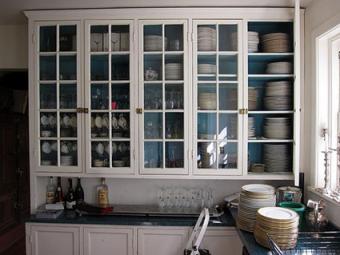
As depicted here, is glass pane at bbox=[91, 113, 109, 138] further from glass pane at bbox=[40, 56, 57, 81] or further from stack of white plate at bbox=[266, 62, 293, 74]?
stack of white plate at bbox=[266, 62, 293, 74]

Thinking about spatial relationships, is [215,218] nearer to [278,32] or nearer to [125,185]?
[125,185]

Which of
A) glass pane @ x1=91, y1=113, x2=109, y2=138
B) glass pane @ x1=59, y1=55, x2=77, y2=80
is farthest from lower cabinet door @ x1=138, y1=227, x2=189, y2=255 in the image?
glass pane @ x1=59, y1=55, x2=77, y2=80

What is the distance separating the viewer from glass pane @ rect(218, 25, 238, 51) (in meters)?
2.20

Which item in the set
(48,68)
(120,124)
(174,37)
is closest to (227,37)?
(174,37)

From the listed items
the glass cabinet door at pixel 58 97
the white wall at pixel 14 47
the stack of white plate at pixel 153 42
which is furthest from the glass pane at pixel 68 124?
the stack of white plate at pixel 153 42

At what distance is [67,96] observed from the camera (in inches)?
90.3

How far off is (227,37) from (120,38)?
0.82 m

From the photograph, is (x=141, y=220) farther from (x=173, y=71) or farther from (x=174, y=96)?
(x=173, y=71)

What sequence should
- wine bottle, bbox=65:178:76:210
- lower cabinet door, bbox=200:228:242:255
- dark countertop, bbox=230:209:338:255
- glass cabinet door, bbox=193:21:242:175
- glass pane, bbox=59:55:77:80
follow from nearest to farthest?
dark countertop, bbox=230:209:338:255 → lower cabinet door, bbox=200:228:242:255 → glass cabinet door, bbox=193:21:242:175 → glass pane, bbox=59:55:77:80 → wine bottle, bbox=65:178:76:210

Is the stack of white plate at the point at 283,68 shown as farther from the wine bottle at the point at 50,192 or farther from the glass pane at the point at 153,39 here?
the wine bottle at the point at 50,192

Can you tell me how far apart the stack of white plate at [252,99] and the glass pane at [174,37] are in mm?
624

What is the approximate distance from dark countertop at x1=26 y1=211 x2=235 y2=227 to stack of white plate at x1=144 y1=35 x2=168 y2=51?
129 centimetres

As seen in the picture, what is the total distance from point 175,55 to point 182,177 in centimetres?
94

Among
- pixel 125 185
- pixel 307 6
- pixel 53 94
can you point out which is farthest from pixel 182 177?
pixel 307 6
